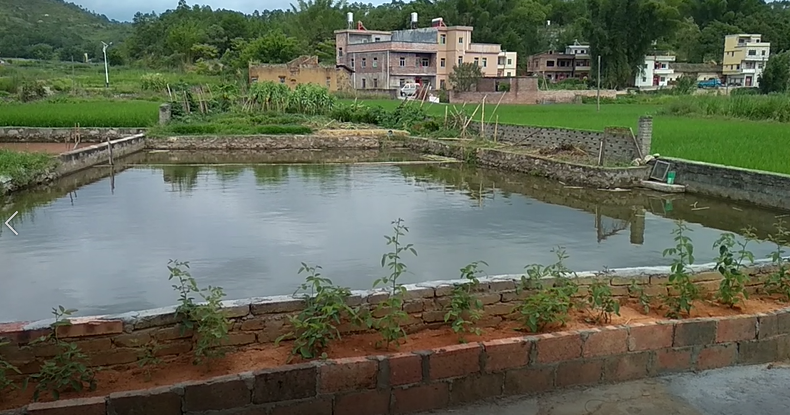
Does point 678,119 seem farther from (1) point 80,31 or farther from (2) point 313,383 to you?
(1) point 80,31

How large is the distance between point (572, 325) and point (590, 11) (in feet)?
167

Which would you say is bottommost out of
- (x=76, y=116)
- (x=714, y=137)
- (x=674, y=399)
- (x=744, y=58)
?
(x=674, y=399)

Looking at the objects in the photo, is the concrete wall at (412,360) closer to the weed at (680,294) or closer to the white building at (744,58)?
the weed at (680,294)

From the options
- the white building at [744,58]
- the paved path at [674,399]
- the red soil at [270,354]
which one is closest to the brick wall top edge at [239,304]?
the red soil at [270,354]

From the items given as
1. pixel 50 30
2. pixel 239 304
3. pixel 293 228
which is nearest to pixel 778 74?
pixel 293 228

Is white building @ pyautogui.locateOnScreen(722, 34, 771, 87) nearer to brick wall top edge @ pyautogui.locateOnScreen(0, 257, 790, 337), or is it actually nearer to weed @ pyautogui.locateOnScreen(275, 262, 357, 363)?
brick wall top edge @ pyautogui.locateOnScreen(0, 257, 790, 337)

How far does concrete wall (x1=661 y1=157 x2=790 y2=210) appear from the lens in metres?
11.1

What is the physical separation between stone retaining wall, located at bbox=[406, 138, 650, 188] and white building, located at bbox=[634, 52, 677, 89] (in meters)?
40.0

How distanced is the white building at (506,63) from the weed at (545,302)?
4938 centimetres

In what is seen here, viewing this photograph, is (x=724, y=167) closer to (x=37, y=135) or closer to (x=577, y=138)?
(x=577, y=138)

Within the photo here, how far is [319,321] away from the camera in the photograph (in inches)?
148

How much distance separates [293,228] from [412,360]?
6050 mm

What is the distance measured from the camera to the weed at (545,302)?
4000 mm

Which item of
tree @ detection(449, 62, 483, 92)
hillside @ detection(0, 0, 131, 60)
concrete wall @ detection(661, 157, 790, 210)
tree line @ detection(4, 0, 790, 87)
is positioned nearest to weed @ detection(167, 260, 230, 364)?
concrete wall @ detection(661, 157, 790, 210)
